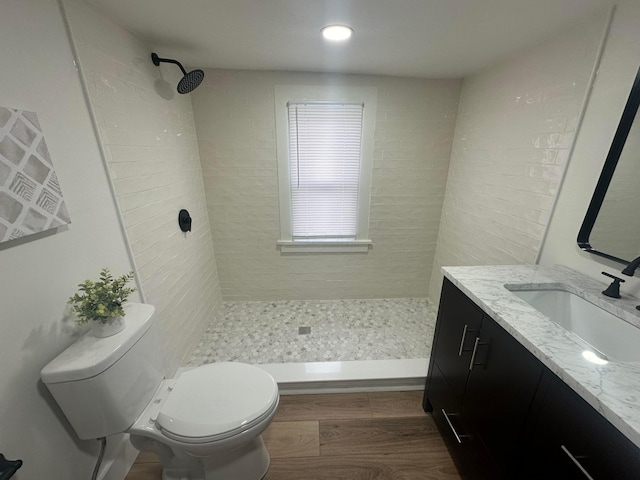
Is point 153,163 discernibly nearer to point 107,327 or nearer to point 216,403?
point 107,327

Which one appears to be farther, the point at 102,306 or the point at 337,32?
the point at 337,32

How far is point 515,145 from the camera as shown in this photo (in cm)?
155

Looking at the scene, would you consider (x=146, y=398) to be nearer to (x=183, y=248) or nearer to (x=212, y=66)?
(x=183, y=248)

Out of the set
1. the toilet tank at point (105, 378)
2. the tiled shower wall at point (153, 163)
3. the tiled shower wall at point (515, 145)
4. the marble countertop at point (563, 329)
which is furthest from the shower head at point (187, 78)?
the tiled shower wall at point (515, 145)

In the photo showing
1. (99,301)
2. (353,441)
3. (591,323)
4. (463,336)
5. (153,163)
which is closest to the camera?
(99,301)

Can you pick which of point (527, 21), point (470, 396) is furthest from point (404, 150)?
point (470, 396)

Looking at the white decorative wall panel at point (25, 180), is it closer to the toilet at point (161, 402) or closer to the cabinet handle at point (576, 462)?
the toilet at point (161, 402)

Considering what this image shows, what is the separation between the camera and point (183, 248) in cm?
185

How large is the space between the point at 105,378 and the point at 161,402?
12.4 inches

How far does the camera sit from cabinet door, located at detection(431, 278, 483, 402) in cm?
111

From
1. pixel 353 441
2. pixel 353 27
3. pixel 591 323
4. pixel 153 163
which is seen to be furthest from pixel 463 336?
pixel 153 163

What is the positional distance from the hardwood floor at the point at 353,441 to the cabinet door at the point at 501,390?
44cm

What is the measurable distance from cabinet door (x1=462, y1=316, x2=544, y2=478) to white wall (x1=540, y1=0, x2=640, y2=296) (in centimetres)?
63

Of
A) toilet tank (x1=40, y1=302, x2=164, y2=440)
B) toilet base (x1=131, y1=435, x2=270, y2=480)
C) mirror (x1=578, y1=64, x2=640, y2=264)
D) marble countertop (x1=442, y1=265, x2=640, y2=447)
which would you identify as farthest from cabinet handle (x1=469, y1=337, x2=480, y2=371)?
toilet tank (x1=40, y1=302, x2=164, y2=440)
